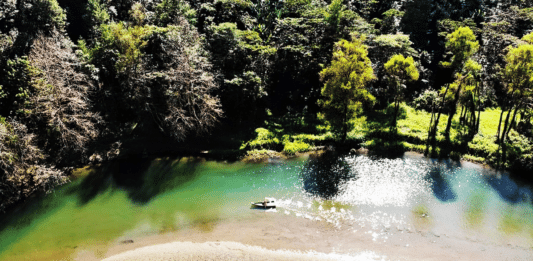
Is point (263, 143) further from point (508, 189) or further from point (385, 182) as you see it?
point (508, 189)

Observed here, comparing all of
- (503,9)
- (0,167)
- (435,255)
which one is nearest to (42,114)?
(0,167)

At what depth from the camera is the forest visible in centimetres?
2976

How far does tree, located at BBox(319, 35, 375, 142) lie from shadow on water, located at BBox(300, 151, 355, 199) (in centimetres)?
482

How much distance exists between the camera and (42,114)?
29203mm

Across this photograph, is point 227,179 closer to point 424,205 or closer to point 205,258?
point 205,258

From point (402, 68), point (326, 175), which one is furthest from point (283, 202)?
point (402, 68)

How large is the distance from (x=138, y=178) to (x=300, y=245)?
63.3 feet

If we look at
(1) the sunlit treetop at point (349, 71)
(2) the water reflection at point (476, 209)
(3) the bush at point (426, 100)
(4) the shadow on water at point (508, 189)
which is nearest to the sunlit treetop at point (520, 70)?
(4) the shadow on water at point (508, 189)

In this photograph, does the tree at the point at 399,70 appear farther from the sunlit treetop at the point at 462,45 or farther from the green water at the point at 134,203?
the green water at the point at 134,203

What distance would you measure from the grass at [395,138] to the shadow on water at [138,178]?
8.07 meters

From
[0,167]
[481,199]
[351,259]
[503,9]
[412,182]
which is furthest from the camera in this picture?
[503,9]

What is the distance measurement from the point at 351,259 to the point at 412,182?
42.3 ft

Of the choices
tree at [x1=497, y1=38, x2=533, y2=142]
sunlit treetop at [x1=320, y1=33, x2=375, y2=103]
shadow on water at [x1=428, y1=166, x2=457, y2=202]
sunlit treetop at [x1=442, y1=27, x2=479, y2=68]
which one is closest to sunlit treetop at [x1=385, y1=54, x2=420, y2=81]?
sunlit treetop at [x1=442, y1=27, x2=479, y2=68]

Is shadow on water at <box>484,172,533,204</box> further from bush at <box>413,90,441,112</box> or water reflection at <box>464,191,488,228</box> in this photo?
bush at <box>413,90,441,112</box>
